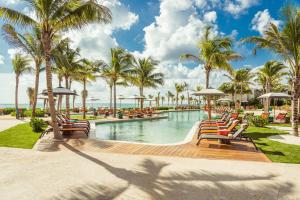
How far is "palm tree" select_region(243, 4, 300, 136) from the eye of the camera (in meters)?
10.6

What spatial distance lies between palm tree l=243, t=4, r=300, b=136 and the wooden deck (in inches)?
190

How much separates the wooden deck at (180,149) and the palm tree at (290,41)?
4830 millimetres

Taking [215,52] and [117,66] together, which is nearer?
[215,52]

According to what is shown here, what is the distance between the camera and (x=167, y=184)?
474cm

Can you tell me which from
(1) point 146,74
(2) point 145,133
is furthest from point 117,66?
(2) point 145,133

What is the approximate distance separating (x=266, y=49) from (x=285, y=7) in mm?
2576

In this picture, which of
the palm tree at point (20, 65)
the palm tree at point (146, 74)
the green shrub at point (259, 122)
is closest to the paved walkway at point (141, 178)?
the green shrub at point (259, 122)

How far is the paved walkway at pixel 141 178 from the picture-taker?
4246mm

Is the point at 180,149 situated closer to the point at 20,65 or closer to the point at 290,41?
the point at 290,41

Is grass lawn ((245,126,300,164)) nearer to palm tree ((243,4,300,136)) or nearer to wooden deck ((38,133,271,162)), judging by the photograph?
wooden deck ((38,133,271,162))

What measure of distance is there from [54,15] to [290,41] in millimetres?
11264

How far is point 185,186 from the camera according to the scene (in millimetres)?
4625

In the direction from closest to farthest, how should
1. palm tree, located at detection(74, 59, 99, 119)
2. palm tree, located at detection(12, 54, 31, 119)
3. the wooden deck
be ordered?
the wooden deck
palm tree, located at detection(74, 59, 99, 119)
palm tree, located at detection(12, 54, 31, 119)

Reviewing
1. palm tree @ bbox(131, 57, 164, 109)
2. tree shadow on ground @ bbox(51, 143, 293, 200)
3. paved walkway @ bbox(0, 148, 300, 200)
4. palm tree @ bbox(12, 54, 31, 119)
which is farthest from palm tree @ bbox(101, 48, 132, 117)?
tree shadow on ground @ bbox(51, 143, 293, 200)
